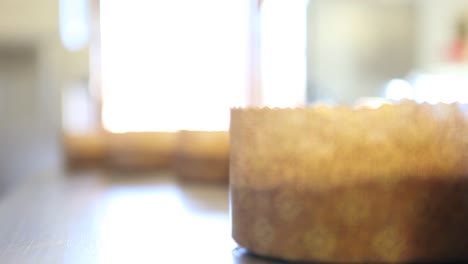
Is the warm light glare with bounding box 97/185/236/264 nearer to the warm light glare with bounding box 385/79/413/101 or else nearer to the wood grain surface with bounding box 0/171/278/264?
the wood grain surface with bounding box 0/171/278/264

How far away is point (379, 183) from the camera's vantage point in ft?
1.25

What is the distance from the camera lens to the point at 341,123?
0.38 metres

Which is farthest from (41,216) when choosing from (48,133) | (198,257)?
(48,133)

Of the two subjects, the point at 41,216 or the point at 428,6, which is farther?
the point at 428,6

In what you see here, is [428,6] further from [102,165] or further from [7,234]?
[7,234]

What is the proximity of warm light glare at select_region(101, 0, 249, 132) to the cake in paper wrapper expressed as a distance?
2.51 m

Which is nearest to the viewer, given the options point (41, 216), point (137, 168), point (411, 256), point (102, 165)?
point (411, 256)

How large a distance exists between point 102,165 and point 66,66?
1537 millimetres

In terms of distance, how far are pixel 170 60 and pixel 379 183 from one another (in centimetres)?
264

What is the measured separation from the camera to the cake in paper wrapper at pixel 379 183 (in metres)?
0.38

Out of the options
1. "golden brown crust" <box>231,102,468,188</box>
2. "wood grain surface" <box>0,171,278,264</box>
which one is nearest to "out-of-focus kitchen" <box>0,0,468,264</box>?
"wood grain surface" <box>0,171,278,264</box>

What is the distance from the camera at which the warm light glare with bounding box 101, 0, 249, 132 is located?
2918mm

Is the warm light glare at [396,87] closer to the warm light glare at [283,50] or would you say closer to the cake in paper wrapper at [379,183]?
the warm light glare at [283,50]

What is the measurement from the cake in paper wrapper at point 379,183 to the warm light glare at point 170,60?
251cm
